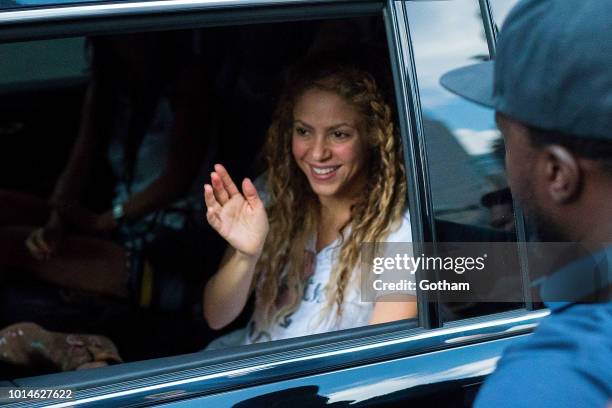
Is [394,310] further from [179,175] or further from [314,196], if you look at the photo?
[179,175]

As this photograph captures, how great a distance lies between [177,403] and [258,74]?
1.81 meters

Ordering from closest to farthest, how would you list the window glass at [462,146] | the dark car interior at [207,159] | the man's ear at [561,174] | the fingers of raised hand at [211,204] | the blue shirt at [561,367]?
1. the blue shirt at [561,367]
2. the man's ear at [561,174]
3. the window glass at [462,146]
4. the fingers of raised hand at [211,204]
5. the dark car interior at [207,159]

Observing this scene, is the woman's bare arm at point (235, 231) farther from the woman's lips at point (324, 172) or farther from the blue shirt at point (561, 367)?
the blue shirt at point (561, 367)

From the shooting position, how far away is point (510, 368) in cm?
95

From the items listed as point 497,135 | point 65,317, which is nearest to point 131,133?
point 65,317

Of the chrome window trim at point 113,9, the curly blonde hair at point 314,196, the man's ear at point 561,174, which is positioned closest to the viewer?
the man's ear at point 561,174

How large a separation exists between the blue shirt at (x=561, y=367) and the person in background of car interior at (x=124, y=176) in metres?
2.26

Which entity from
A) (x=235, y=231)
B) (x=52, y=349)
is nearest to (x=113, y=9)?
(x=235, y=231)

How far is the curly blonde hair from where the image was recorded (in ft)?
7.85

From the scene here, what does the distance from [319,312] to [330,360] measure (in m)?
0.64

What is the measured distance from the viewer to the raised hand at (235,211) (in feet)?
7.40

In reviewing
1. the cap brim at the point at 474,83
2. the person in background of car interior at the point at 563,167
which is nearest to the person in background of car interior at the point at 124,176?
the cap brim at the point at 474,83

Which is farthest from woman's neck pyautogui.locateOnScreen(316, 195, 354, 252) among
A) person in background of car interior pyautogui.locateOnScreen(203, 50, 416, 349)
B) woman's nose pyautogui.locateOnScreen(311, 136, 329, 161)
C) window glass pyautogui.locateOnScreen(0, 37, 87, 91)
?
window glass pyautogui.locateOnScreen(0, 37, 87, 91)

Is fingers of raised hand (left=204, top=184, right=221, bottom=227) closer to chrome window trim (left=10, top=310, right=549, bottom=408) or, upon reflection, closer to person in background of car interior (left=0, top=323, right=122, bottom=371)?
person in background of car interior (left=0, top=323, right=122, bottom=371)
